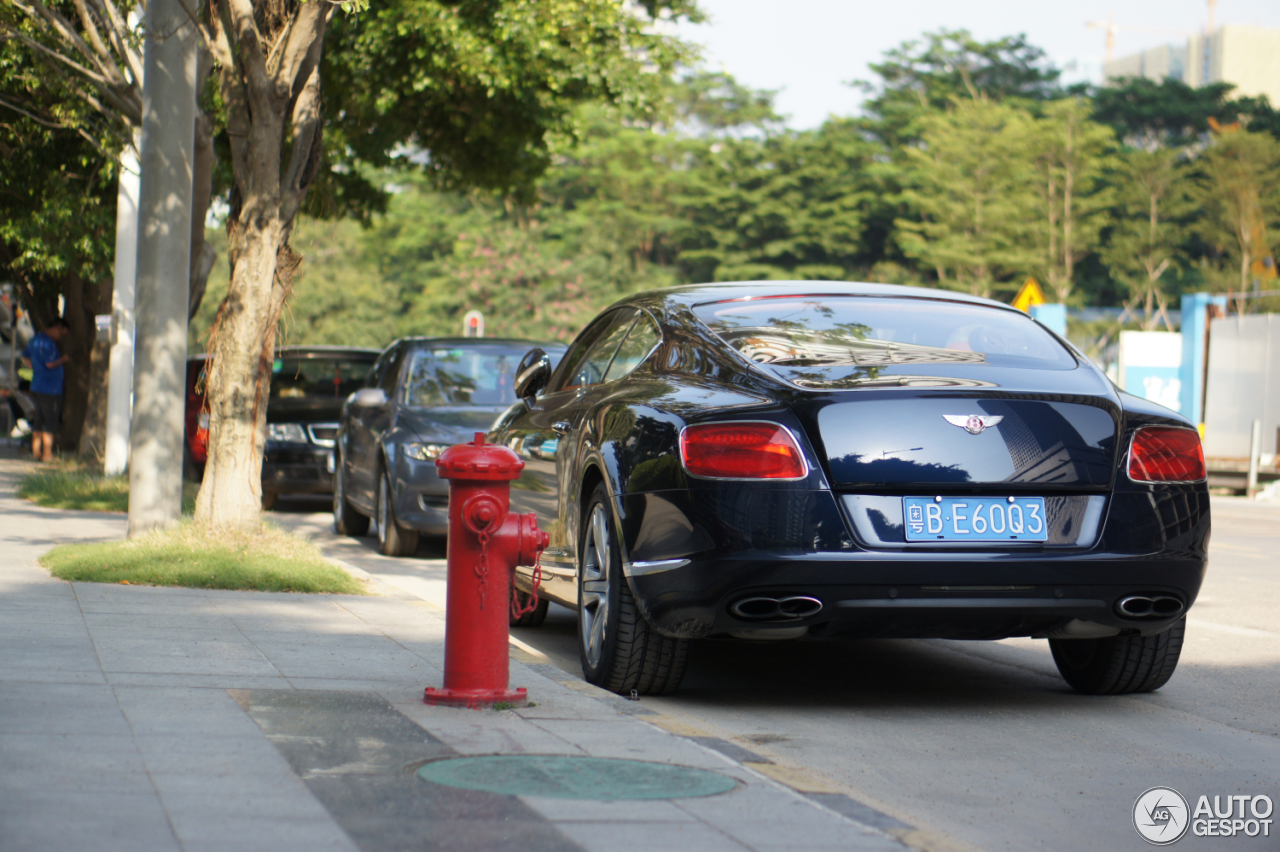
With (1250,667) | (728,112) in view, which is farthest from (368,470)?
(728,112)

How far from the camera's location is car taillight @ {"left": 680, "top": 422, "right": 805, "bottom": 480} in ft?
15.8

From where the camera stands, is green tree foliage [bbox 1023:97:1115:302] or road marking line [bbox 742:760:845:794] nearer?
road marking line [bbox 742:760:845:794]

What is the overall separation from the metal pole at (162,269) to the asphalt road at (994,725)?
2.07m

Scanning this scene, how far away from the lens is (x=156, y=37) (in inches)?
346

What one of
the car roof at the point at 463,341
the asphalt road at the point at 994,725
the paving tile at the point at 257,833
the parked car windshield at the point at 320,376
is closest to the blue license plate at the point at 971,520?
the asphalt road at the point at 994,725

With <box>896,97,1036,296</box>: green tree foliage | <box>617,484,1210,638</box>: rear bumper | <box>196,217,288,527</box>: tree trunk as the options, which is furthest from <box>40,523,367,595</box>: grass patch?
<box>896,97,1036,296</box>: green tree foliage

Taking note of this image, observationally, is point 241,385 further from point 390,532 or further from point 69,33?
point 69,33

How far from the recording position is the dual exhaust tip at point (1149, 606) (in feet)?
16.5

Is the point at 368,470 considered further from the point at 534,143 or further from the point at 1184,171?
the point at 1184,171

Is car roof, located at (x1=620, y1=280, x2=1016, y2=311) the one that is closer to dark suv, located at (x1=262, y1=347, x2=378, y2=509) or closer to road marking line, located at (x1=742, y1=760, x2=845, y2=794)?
road marking line, located at (x1=742, y1=760, x2=845, y2=794)

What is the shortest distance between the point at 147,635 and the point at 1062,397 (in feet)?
11.6

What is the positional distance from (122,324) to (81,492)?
282cm

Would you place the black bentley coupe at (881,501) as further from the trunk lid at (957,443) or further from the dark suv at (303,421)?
the dark suv at (303,421)

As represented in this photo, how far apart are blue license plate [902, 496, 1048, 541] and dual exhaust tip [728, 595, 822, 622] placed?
1.26 ft
